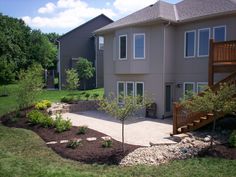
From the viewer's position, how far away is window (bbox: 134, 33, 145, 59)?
16922 millimetres

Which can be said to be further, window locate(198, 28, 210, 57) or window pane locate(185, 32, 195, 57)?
window pane locate(185, 32, 195, 57)

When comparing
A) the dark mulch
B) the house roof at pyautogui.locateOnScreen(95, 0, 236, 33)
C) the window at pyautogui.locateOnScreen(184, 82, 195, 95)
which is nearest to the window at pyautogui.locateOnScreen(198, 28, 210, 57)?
the house roof at pyautogui.locateOnScreen(95, 0, 236, 33)

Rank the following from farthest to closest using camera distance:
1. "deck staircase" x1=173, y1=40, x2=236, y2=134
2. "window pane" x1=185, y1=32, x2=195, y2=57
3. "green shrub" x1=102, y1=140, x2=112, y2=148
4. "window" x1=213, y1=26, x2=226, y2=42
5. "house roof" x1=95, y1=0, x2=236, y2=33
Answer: "window pane" x1=185, y1=32, x2=195, y2=57
"house roof" x1=95, y1=0, x2=236, y2=33
"window" x1=213, y1=26, x2=226, y2=42
"deck staircase" x1=173, y1=40, x2=236, y2=134
"green shrub" x1=102, y1=140, x2=112, y2=148

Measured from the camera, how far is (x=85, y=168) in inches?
313

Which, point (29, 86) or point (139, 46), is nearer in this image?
point (29, 86)

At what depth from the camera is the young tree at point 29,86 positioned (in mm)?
16719

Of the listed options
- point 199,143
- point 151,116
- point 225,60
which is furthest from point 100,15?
point 199,143

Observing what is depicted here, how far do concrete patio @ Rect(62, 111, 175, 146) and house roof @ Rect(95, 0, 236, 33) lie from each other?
619 centimetres

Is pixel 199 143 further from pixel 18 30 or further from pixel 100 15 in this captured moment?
pixel 18 30

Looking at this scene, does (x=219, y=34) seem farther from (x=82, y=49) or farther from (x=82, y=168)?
(x=82, y=49)

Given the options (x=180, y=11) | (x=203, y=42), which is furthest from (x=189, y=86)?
(x=180, y=11)

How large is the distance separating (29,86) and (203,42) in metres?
11.3

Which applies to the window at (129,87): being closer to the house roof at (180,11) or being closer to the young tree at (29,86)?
the house roof at (180,11)

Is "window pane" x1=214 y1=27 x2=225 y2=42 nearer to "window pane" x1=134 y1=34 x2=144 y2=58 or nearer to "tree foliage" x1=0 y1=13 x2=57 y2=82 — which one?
"window pane" x1=134 y1=34 x2=144 y2=58
